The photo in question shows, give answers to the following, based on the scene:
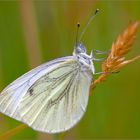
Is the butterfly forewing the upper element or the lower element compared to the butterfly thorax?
lower

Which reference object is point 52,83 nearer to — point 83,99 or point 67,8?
point 83,99

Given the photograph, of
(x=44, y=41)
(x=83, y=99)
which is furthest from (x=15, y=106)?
(x=44, y=41)

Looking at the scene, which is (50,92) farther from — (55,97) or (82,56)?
(82,56)

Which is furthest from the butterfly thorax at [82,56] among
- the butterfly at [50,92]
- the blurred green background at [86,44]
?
the blurred green background at [86,44]

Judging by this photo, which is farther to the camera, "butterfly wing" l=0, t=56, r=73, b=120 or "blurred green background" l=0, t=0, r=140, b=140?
"blurred green background" l=0, t=0, r=140, b=140

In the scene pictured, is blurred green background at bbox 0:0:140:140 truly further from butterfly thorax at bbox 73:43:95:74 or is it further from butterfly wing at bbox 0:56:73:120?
butterfly thorax at bbox 73:43:95:74

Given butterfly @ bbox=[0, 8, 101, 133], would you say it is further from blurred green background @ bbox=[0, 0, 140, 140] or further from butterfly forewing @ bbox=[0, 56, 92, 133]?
blurred green background @ bbox=[0, 0, 140, 140]

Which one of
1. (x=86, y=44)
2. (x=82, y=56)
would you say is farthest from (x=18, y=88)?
(x=86, y=44)

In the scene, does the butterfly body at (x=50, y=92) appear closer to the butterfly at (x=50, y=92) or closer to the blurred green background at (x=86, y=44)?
the butterfly at (x=50, y=92)

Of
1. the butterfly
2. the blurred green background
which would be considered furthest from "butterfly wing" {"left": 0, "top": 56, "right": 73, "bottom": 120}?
the blurred green background
